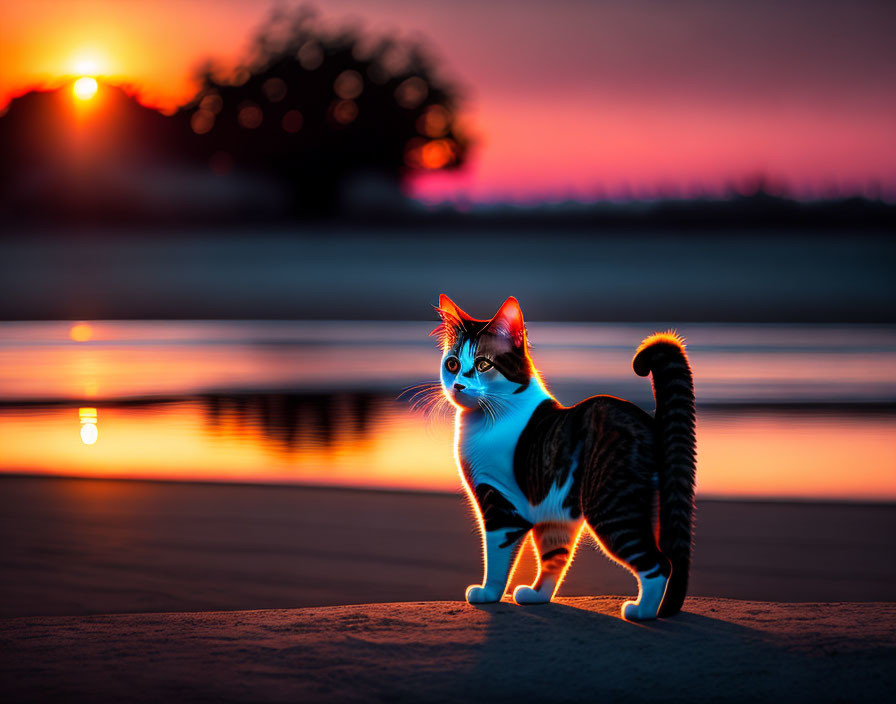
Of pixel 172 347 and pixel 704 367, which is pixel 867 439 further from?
pixel 172 347

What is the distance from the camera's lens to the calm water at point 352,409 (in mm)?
7684

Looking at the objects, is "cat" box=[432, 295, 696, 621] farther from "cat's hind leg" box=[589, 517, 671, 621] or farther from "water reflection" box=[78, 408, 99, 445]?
"water reflection" box=[78, 408, 99, 445]

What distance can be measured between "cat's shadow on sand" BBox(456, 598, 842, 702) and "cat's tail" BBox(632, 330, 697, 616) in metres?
0.22

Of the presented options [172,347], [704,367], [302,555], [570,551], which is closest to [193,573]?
[302,555]

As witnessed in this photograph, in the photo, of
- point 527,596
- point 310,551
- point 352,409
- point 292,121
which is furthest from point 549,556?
point 292,121

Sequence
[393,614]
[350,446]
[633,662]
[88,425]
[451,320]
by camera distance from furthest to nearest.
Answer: [88,425] < [350,446] < [393,614] < [451,320] < [633,662]

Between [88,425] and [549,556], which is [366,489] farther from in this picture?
[88,425]

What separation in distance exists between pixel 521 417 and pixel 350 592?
5.03 ft

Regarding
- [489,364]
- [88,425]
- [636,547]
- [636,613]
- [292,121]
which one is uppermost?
[292,121]

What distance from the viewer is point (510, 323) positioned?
3.63 m

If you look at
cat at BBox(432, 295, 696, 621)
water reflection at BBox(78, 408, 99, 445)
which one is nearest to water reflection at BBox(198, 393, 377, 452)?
water reflection at BBox(78, 408, 99, 445)

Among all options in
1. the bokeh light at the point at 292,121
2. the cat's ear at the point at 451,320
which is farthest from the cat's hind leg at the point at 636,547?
the bokeh light at the point at 292,121

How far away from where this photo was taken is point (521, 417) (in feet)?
12.0

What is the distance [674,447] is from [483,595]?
0.90 metres
